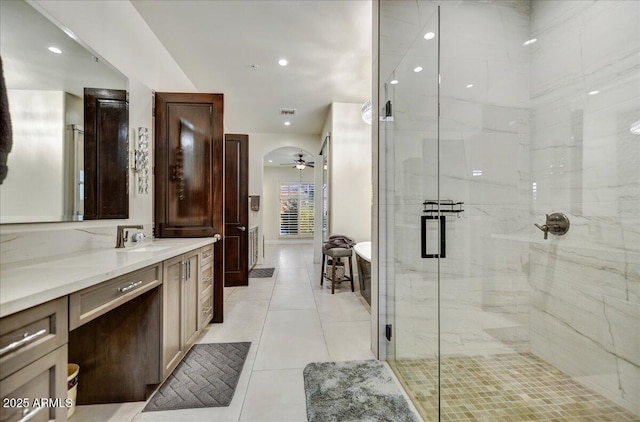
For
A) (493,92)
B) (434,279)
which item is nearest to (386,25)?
(493,92)

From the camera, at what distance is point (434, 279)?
1.82 m

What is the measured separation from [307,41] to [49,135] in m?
2.53

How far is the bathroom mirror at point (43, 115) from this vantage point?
1358mm

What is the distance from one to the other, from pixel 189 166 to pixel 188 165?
14 millimetres

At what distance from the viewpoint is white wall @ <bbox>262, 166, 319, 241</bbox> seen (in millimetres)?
10023

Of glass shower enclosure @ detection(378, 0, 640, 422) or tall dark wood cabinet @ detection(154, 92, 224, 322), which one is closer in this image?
glass shower enclosure @ detection(378, 0, 640, 422)

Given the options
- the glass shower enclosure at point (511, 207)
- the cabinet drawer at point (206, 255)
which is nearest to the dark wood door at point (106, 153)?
the cabinet drawer at point (206, 255)

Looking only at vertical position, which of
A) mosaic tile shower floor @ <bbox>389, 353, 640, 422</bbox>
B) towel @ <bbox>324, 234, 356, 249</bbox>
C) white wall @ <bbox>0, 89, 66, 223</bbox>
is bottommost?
mosaic tile shower floor @ <bbox>389, 353, 640, 422</bbox>

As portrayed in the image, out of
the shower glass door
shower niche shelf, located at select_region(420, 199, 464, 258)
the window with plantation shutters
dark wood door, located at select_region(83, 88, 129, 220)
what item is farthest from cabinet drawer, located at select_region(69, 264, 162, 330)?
the window with plantation shutters

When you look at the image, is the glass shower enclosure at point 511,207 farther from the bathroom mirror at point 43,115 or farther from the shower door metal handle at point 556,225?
the bathroom mirror at point 43,115

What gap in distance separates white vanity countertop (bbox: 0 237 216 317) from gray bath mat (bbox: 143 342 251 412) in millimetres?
900

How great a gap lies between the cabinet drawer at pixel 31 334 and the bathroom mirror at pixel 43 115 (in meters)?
0.77

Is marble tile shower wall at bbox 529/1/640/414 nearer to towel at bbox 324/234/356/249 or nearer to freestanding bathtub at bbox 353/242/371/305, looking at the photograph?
freestanding bathtub at bbox 353/242/371/305

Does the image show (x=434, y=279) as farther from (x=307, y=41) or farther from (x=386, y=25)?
(x=307, y=41)
